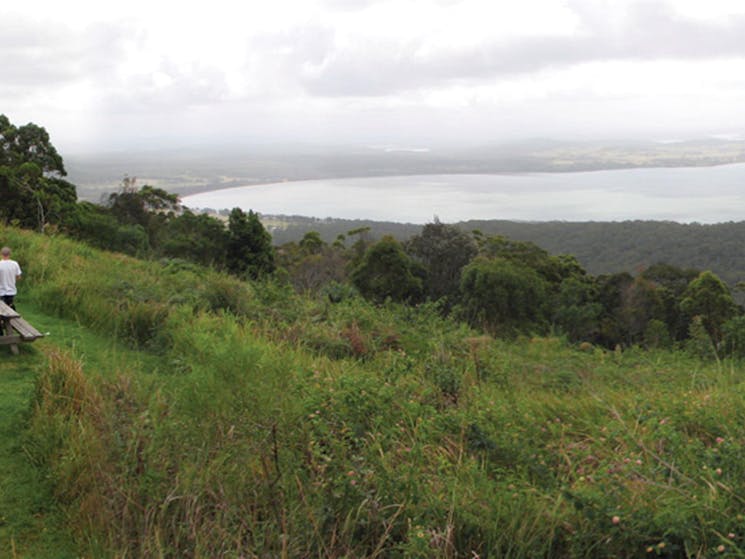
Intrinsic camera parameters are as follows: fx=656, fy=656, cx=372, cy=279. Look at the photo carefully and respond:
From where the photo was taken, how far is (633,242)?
6247 cm

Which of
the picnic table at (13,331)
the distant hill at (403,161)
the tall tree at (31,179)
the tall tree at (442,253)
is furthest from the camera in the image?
the distant hill at (403,161)

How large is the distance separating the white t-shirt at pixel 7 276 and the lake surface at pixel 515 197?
273 ft

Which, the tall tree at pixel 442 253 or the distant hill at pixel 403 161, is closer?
the tall tree at pixel 442 253

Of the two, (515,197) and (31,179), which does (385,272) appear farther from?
(515,197)

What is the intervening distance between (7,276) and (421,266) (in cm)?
2811

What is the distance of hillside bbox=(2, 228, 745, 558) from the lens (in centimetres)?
252

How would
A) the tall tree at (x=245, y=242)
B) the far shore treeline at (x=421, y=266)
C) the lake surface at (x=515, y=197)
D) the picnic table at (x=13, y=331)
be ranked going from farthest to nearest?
the lake surface at (x=515, y=197)
the tall tree at (x=245, y=242)
the far shore treeline at (x=421, y=266)
the picnic table at (x=13, y=331)

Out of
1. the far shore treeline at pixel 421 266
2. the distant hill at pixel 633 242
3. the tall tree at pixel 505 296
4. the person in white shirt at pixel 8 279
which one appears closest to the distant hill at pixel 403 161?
the distant hill at pixel 633 242

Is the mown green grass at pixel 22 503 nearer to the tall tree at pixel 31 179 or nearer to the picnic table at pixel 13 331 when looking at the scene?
the picnic table at pixel 13 331

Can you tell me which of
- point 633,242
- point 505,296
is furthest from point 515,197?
point 505,296

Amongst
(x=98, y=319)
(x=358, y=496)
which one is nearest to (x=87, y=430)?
(x=358, y=496)

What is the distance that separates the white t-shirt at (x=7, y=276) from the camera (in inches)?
264

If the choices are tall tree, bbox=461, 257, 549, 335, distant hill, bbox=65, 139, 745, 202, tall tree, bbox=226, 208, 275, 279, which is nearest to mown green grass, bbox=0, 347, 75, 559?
tall tree, bbox=461, 257, 549, 335

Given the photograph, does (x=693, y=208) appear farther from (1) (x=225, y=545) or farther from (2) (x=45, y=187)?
(1) (x=225, y=545)
